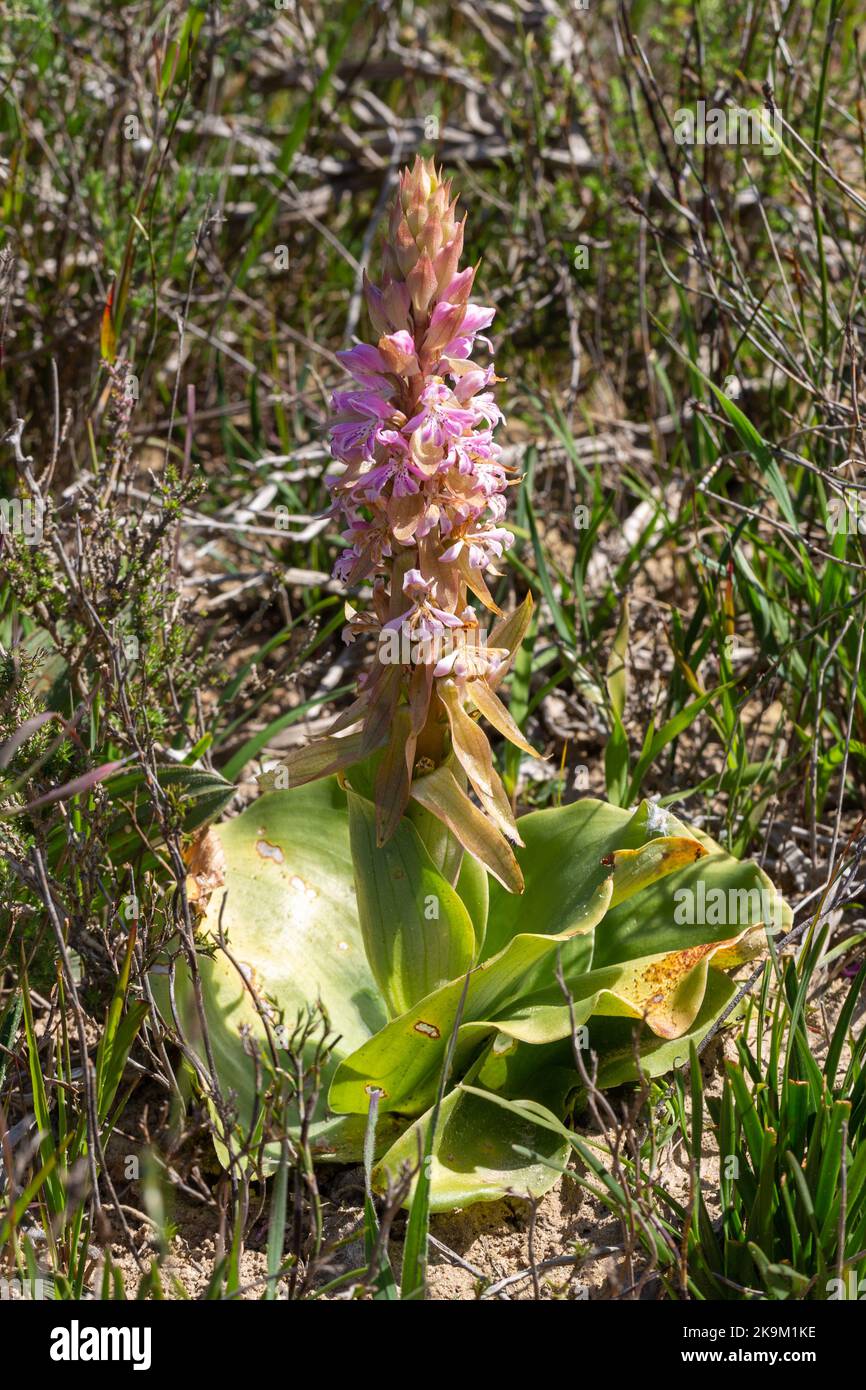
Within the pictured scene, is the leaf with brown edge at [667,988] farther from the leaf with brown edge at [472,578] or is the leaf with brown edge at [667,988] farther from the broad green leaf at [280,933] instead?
the leaf with brown edge at [472,578]

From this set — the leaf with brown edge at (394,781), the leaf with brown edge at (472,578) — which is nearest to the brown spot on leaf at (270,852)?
the leaf with brown edge at (394,781)

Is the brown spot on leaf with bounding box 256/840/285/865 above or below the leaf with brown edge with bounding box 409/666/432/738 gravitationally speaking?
below

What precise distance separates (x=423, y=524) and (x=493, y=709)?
13.2 inches

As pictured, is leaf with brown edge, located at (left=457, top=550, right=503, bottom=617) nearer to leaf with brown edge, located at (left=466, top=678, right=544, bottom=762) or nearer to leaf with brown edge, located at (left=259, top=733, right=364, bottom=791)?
leaf with brown edge, located at (left=466, top=678, right=544, bottom=762)

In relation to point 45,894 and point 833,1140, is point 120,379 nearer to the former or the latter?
point 45,894

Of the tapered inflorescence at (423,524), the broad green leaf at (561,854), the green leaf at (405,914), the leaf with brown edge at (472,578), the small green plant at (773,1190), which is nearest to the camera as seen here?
the small green plant at (773,1190)

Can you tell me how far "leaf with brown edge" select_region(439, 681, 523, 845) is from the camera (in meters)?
1.77

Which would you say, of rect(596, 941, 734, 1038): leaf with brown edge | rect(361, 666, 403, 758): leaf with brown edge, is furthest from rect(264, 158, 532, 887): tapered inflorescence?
rect(596, 941, 734, 1038): leaf with brown edge

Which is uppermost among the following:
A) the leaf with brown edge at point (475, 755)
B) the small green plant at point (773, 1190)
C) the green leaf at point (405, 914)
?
the leaf with brown edge at point (475, 755)

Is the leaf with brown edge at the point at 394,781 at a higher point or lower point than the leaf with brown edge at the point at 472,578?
lower

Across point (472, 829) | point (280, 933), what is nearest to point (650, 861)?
point (472, 829)

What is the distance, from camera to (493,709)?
1.83 metres

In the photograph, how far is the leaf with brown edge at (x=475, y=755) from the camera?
1.77 meters

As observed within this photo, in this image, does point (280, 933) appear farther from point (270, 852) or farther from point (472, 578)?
point (472, 578)
